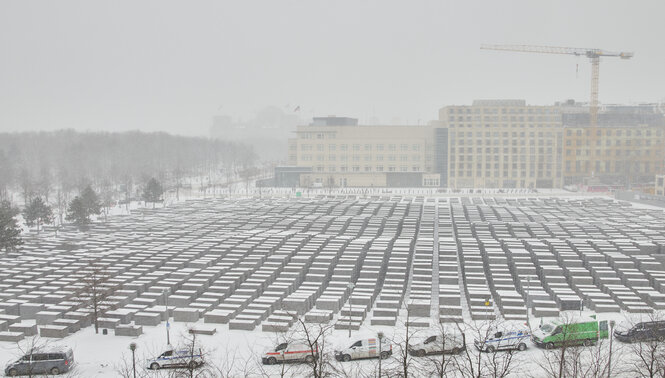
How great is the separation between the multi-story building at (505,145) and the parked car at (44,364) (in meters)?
65.5

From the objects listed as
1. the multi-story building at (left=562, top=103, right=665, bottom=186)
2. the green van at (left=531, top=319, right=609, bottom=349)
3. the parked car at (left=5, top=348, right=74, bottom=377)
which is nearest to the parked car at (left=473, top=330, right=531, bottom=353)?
the green van at (left=531, top=319, right=609, bottom=349)

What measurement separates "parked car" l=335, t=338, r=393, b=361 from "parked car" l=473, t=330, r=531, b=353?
222 cm

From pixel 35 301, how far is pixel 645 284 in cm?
2174

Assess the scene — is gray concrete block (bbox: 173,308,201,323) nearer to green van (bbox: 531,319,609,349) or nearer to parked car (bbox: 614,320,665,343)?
green van (bbox: 531,319,609,349)

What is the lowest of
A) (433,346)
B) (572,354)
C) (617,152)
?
(433,346)

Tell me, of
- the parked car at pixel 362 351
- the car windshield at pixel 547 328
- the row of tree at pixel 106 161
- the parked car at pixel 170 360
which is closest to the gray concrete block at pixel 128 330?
the parked car at pixel 170 360

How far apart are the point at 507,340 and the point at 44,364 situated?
1109 centimetres

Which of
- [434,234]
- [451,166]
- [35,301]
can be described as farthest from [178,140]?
[35,301]

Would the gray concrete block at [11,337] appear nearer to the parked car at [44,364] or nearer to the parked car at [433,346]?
the parked car at [44,364]

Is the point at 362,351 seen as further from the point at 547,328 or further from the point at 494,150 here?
the point at 494,150

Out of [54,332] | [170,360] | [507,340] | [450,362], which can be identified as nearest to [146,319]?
[54,332]

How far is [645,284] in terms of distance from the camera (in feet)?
65.4

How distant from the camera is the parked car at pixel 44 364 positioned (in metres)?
12.6

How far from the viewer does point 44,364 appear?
41.5 ft
